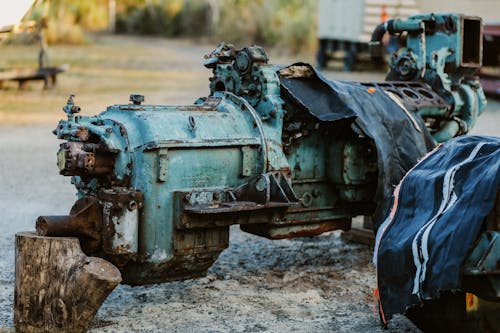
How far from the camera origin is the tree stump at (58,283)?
5332mm

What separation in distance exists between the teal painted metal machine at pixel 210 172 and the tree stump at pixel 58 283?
0.70 feet

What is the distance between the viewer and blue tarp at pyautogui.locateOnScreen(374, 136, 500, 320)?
482 cm

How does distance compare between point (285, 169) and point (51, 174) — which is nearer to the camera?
point (285, 169)

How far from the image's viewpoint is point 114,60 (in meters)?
27.9

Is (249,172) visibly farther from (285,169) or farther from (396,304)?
(396,304)

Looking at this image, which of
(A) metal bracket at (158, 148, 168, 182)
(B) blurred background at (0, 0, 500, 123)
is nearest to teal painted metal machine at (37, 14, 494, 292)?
(A) metal bracket at (158, 148, 168, 182)

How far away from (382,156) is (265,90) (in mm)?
977

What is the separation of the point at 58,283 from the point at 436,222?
219 centimetres

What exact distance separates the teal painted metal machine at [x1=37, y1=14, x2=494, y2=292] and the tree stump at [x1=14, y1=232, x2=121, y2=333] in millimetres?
213

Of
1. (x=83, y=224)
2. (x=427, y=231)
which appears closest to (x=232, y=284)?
(x=83, y=224)

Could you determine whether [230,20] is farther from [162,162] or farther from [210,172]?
[162,162]

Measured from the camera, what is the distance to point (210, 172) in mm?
6109

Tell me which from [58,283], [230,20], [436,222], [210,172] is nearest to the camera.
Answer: [436,222]

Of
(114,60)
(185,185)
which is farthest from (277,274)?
(114,60)
